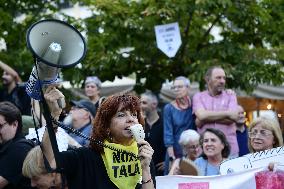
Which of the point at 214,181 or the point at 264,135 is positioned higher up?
the point at 264,135

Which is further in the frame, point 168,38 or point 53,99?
point 168,38

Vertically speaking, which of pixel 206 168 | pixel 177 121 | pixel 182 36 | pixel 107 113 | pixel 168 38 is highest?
pixel 182 36

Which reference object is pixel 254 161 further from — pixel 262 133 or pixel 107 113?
pixel 107 113

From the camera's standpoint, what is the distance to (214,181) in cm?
566

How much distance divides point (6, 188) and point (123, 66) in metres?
6.24

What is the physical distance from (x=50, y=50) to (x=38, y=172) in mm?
805

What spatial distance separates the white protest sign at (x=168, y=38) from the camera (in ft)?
33.1

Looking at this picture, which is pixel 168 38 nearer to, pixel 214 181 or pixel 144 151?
pixel 214 181

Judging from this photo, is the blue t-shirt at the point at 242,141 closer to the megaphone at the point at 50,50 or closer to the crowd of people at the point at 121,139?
the crowd of people at the point at 121,139

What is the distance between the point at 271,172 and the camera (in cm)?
536

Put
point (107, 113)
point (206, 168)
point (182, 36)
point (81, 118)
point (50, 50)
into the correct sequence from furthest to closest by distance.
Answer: point (182, 36) → point (81, 118) → point (206, 168) → point (107, 113) → point (50, 50)

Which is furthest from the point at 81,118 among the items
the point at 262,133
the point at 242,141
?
the point at 262,133

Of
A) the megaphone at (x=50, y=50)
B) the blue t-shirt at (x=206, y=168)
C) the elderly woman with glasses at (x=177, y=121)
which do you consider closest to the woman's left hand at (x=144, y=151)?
the megaphone at (x=50, y=50)

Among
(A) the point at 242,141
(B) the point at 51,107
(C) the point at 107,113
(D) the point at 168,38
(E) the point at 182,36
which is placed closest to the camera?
(B) the point at 51,107
